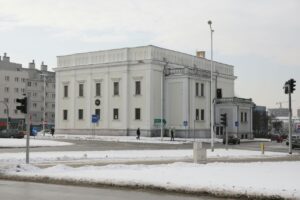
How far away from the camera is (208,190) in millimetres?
13930

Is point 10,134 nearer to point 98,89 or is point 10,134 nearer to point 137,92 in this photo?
point 98,89

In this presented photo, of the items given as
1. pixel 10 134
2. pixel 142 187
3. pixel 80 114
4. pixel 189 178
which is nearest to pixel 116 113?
pixel 80 114

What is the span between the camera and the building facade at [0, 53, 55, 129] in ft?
428


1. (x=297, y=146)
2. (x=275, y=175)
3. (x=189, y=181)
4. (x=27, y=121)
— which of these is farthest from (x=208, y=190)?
(x=297, y=146)

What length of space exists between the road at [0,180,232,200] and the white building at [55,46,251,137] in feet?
192

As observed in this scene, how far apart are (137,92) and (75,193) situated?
205 feet

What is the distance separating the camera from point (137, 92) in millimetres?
76250

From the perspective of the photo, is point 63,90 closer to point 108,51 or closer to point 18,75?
point 108,51

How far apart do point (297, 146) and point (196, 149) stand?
29654 millimetres

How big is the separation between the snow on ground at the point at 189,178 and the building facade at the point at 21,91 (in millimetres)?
104207

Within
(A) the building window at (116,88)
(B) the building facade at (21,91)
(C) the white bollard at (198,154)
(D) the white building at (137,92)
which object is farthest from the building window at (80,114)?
(C) the white bollard at (198,154)

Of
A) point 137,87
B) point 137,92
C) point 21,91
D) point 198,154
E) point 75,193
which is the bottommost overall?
point 75,193

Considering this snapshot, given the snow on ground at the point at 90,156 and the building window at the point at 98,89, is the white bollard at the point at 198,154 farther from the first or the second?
the building window at the point at 98,89

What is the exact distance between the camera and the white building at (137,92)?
2960 inches
